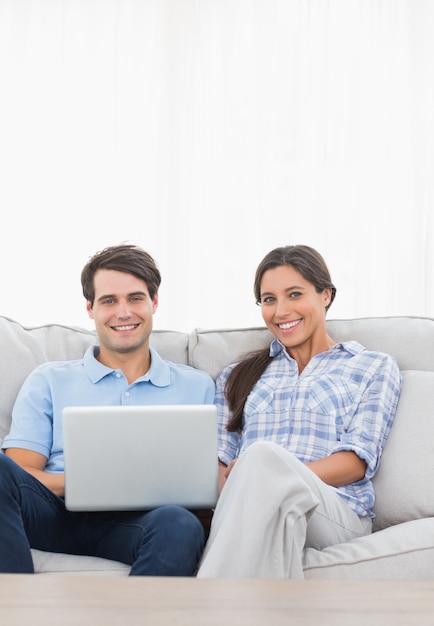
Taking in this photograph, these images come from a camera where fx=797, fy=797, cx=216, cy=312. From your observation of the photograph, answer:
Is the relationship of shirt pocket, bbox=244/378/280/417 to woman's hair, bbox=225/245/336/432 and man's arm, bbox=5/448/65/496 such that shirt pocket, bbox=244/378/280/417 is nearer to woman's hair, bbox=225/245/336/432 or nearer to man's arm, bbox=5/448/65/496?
woman's hair, bbox=225/245/336/432

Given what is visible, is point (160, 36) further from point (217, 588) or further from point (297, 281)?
point (217, 588)

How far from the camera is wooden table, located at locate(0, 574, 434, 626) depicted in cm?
105

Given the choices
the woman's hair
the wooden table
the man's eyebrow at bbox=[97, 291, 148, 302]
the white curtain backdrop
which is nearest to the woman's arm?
the woman's hair

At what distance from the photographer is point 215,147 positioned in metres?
3.44

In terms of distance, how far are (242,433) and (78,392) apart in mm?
511

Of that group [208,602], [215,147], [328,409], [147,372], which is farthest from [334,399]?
[215,147]

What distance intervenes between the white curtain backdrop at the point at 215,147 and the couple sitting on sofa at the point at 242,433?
0.88 metres

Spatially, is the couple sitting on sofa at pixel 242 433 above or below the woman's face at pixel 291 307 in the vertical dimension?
below

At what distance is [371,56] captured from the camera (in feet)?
11.2

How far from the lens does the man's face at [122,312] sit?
244 cm

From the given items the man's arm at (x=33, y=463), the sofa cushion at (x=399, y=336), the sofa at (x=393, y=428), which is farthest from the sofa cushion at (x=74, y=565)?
the sofa cushion at (x=399, y=336)

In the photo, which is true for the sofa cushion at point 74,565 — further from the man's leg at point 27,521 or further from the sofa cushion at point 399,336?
the sofa cushion at point 399,336

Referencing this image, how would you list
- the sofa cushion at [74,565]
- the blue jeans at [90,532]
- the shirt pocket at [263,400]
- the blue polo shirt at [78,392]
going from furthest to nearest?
the shirt pocket at [263,400], the blue polo shirt at [78,392], the sofa cushion at [74,565], the blue jeans at [90,532]

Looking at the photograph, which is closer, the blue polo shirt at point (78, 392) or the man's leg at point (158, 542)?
the man's leg at point (158, 542)
